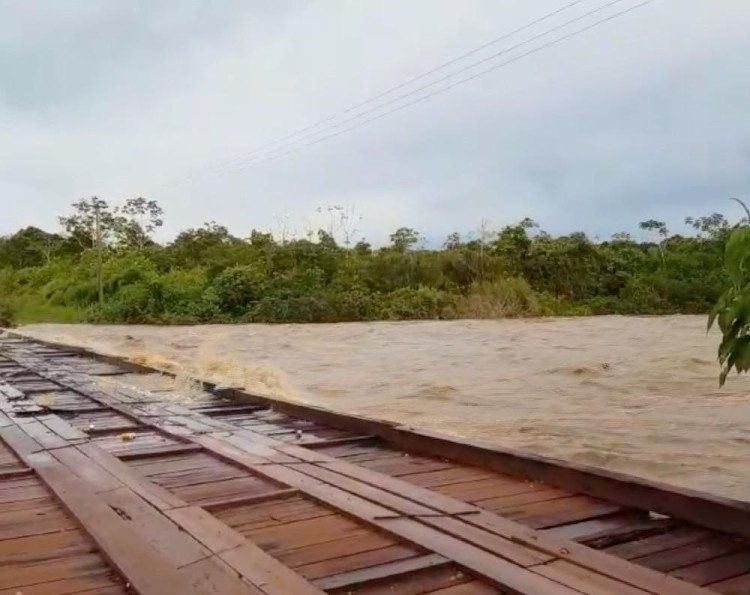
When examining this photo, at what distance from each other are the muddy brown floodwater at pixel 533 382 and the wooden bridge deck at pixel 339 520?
4.48ft

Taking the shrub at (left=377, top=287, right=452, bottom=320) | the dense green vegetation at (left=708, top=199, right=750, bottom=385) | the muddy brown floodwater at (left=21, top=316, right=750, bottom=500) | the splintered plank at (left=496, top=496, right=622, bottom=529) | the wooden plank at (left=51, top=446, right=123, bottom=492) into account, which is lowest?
the muddy brown floodwater at (left=21, top=316, right=750, bottom=500)

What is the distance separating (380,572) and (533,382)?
650 centimetres

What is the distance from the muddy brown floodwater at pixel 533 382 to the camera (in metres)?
4.57

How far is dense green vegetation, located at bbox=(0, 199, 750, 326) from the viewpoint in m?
22.0

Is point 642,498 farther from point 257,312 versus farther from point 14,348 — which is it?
point 257,312

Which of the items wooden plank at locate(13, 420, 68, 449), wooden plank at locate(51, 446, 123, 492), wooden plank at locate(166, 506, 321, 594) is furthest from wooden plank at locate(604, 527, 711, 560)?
wooden plank at locate(13, 420, 68, 449)

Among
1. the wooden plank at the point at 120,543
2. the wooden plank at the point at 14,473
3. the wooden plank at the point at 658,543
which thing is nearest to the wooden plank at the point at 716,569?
the wooden plank at the point at 658,543

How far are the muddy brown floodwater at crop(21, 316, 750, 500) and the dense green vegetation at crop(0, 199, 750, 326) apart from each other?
4803 mm

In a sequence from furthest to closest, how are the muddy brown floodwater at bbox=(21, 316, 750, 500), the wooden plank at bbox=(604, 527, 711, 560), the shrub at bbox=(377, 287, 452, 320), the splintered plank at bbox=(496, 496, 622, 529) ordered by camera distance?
the shrub at bbox=(377, 287, 452, 320), the muddy brown floodwater at bbox=(21, 316, 750, 500), the splintered plank at bbox=(496, 496, 622, 529), the wooden plank at bbox=(604, 527, 711, 560)

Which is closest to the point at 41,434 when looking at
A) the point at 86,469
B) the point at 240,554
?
the point at 86,469

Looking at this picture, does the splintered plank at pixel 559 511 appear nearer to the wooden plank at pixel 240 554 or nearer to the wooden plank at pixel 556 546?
the wooden plank at pixel 556 546

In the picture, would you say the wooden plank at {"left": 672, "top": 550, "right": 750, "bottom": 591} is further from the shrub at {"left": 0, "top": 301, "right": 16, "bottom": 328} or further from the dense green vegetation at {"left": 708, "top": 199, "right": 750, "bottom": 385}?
the shrub at {"left": 0, "top": 301, "right": 16, "bottom": 328}

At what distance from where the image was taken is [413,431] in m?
3.53

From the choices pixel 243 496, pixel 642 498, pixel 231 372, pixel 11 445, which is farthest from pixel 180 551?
pixel 231 372
